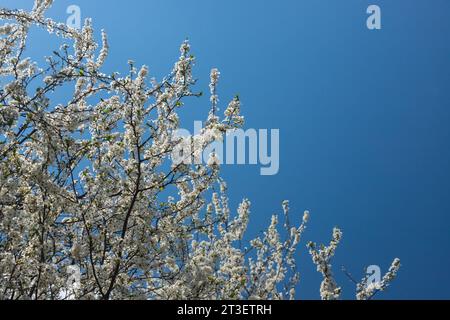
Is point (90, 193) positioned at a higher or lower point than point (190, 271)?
higher

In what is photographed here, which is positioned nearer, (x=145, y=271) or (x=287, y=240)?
(x=145, y=271)

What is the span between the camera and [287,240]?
1201cm
